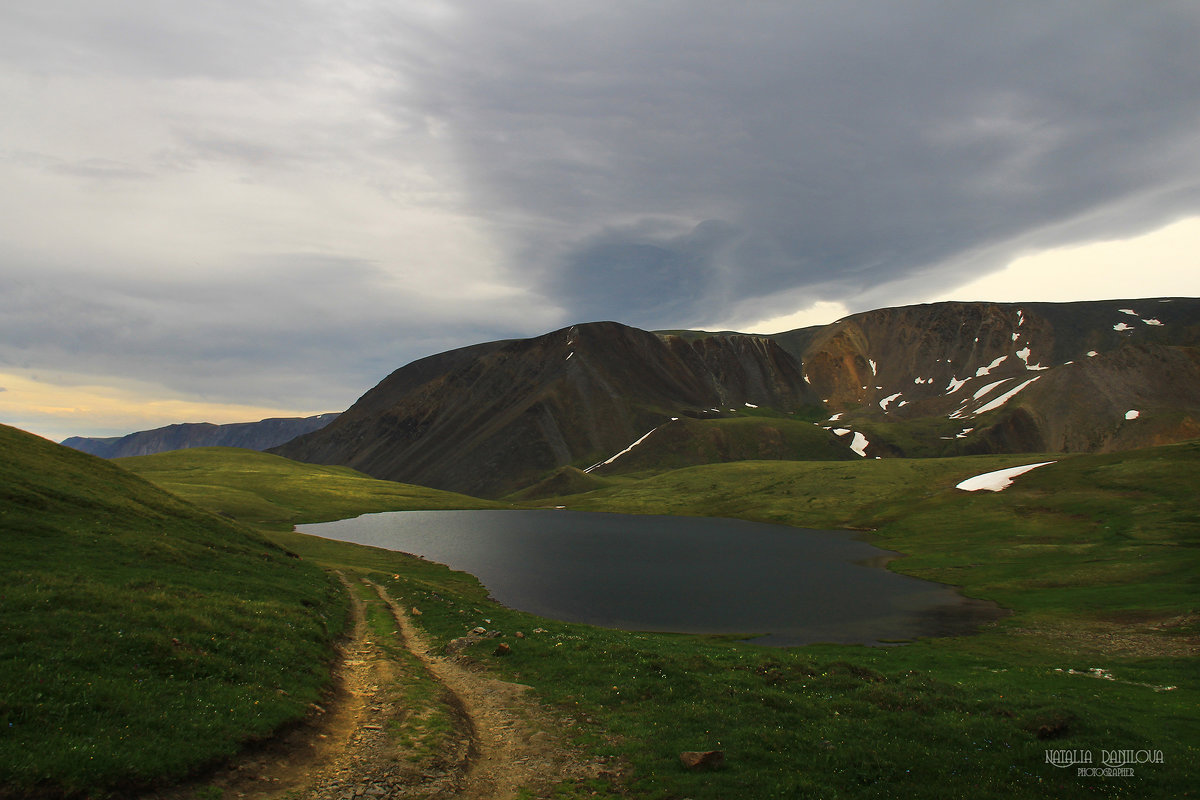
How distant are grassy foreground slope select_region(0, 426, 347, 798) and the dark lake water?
1203 inches

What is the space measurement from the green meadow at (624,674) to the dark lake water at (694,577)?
19.8ft

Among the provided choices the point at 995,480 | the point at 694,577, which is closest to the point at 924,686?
the point at 694,577

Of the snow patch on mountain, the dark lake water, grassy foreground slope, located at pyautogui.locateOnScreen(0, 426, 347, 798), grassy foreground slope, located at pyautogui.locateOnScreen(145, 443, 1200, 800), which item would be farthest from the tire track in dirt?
the snow patch on mountain

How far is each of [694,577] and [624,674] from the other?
53.0m

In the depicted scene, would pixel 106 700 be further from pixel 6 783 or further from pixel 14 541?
pixel 14 541

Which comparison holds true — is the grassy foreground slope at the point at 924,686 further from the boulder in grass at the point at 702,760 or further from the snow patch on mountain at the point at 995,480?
the snow patch on mountain at the point at 995,480

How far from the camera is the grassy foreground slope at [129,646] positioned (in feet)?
43.4

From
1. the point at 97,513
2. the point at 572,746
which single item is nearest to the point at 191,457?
the point at 97,513

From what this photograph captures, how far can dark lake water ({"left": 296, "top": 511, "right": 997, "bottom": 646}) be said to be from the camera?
54688 mm

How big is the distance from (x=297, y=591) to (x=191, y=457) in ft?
650

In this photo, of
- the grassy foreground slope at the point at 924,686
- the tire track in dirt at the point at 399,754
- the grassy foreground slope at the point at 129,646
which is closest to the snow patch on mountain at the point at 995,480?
the grassy foreground slope at the point at 924,686

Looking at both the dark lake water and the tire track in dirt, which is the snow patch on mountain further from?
the tire track in dirt

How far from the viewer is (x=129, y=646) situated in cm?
1862

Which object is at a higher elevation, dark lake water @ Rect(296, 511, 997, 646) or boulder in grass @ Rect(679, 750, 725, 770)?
boulder in grass @ Rect(679, 750, 725, 770)
